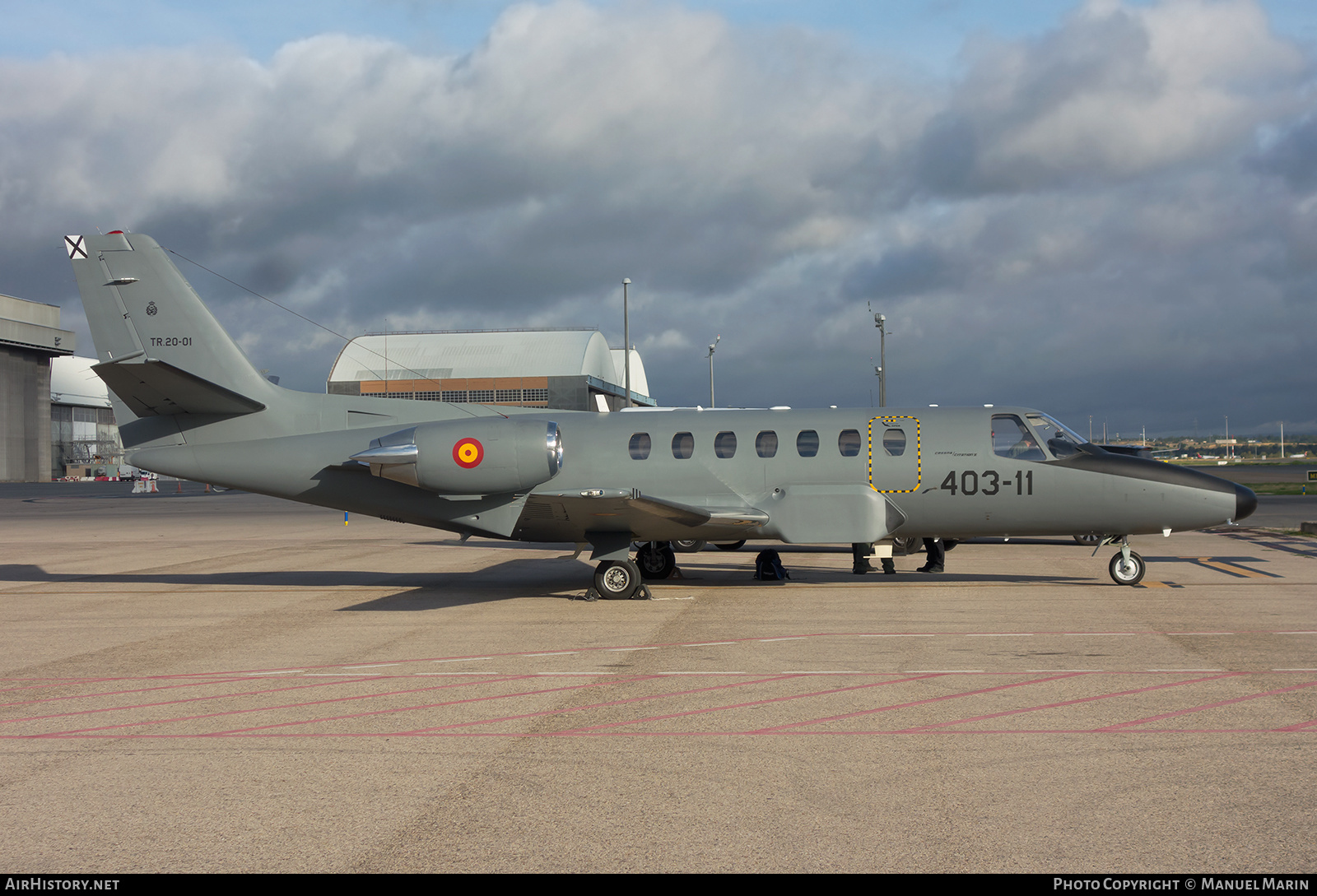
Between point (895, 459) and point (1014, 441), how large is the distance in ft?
7.13

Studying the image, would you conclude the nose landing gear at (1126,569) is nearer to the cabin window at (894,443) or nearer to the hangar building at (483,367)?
the cabin window at (894,443)

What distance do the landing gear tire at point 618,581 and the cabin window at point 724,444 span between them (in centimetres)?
257

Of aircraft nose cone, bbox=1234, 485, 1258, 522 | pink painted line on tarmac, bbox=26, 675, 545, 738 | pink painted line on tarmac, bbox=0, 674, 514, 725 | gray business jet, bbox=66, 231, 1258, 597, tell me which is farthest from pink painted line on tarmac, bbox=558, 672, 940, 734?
aircraft nose cone, bbox=1234, 485, 1258, 522

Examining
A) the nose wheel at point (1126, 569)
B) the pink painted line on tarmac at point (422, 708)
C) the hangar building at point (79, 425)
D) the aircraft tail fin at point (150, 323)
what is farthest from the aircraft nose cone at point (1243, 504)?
the hangar building at point (79, 425)

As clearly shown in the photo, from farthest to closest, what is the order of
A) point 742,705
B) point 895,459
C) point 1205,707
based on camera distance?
point 895,459
point 742,705
point 1205,707

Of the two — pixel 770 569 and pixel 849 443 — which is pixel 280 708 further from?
pixel 770 569

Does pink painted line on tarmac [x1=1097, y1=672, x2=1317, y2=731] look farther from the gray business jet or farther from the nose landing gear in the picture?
the nose landing gear

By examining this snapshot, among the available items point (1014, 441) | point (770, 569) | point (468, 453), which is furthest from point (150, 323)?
point (1014, 441)

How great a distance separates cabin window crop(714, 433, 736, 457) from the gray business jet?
0.11 ft

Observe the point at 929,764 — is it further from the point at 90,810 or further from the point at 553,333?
the point at 553,333

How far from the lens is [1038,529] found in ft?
56.5

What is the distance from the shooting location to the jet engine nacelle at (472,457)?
52.1 feet

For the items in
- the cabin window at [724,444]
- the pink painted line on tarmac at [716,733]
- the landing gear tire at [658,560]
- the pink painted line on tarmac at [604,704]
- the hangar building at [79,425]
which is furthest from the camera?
the hangar building at [79,425]

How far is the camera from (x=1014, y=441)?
17250mm
